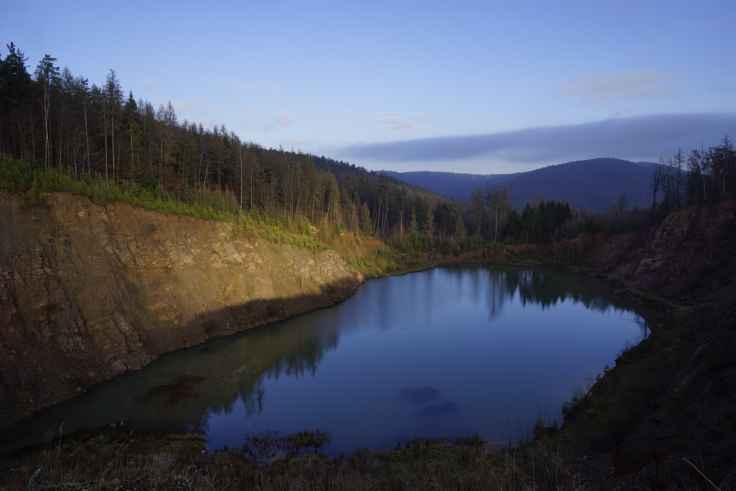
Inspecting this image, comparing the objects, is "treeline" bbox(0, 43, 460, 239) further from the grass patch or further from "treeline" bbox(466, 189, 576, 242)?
"treeline" bbox(466, 189, 576, 242)

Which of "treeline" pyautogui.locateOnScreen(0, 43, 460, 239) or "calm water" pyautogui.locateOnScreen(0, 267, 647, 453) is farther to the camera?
"treeline" pyautogui.locateOnScreen(0, 43, 460, 239)

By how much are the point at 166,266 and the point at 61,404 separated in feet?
37.6

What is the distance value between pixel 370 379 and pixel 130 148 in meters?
27.8

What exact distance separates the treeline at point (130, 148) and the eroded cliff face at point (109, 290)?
5.99 m

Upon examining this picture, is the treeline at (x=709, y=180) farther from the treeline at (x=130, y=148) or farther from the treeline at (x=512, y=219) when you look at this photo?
the treeline at (x=130, y=148)

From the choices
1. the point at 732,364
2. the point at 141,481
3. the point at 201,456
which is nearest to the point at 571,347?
the point at 732,364

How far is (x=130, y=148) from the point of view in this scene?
3475 cm

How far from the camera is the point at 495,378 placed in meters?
20.6

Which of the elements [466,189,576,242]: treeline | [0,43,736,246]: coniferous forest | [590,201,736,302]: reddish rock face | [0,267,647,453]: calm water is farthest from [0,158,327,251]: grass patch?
[466,189,576,242]: treeline

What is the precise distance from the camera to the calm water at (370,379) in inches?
635

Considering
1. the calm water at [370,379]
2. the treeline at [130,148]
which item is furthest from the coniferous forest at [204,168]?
the calm water at [370,379]

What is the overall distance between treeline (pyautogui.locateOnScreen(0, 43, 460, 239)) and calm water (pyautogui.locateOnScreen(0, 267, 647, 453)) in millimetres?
15996

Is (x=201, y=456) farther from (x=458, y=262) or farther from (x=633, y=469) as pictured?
(x=458, y=262)

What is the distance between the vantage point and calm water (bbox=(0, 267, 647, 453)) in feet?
52.9
